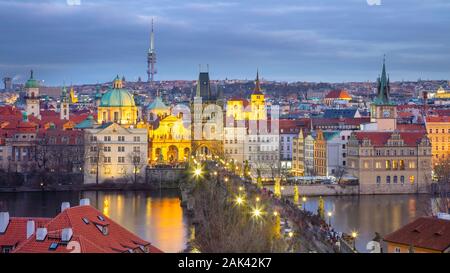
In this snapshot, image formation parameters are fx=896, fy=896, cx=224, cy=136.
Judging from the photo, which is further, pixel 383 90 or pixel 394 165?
pixel 383 90

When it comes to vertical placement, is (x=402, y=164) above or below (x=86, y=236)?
below

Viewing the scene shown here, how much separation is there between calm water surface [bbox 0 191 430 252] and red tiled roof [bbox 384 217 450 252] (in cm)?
261

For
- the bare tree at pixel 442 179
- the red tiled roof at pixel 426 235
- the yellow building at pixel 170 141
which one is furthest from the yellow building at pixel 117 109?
the red tiled roof at pixel 426 235

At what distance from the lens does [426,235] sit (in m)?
7.35

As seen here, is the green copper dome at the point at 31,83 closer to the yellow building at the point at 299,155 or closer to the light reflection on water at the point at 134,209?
the yellow building at the point at 299,155

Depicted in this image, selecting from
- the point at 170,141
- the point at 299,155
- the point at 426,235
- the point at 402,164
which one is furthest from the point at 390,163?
the point at 426,235

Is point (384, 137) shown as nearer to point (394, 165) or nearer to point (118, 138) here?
point (394, 165)

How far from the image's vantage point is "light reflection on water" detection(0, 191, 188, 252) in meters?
12.2

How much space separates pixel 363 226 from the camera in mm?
13680

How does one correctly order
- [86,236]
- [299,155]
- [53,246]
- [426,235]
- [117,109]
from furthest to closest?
[117,109] → [299,155] → [426,235] → [86,236] → [53,246]

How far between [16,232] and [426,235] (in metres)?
3.28

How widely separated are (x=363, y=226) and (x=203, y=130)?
12.8m

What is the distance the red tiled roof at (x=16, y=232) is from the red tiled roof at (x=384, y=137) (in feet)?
46.4

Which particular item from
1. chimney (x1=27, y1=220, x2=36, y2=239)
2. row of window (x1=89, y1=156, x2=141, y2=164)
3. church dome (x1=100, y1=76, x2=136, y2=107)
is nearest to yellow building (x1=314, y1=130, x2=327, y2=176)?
row of window (x1=89, y1=156, x2=141, y2=164)
